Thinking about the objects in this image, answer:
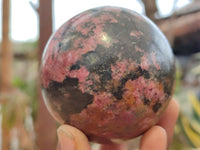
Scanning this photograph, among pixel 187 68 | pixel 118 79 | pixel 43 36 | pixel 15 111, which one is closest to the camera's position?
pixel 118 79

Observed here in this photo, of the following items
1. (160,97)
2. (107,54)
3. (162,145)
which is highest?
(107,54)

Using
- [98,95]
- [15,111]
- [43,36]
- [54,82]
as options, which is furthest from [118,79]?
[15,111]

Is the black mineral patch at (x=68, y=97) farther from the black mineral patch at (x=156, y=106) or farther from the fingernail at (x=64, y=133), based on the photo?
the black mineral patch at (x=156, y=106)

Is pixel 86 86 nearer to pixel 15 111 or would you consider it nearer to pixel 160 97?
pixel 160 97

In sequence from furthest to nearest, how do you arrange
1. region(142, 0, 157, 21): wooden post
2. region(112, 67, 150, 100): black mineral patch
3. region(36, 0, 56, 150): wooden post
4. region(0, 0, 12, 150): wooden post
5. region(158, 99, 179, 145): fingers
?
1. region(0, 0, 12, 150): wooden post
2. region(142, 0, 157, 21): wooden post
3. region(36, 0, 56, 150): wooden post
4. region(158, 99, 179, 145): fingers
5. region(112, 67, 150, 100): black mineral patch

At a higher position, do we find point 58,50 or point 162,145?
point 58,50

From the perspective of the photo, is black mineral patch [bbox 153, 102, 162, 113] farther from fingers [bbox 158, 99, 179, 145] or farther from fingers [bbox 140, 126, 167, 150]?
fingers [bbox 158, 99, 179, 145]

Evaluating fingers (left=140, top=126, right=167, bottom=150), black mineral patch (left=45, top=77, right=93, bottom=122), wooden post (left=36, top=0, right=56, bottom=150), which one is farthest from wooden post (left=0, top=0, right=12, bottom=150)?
fingers (left=140, top=126, right=167, bottom=150)
